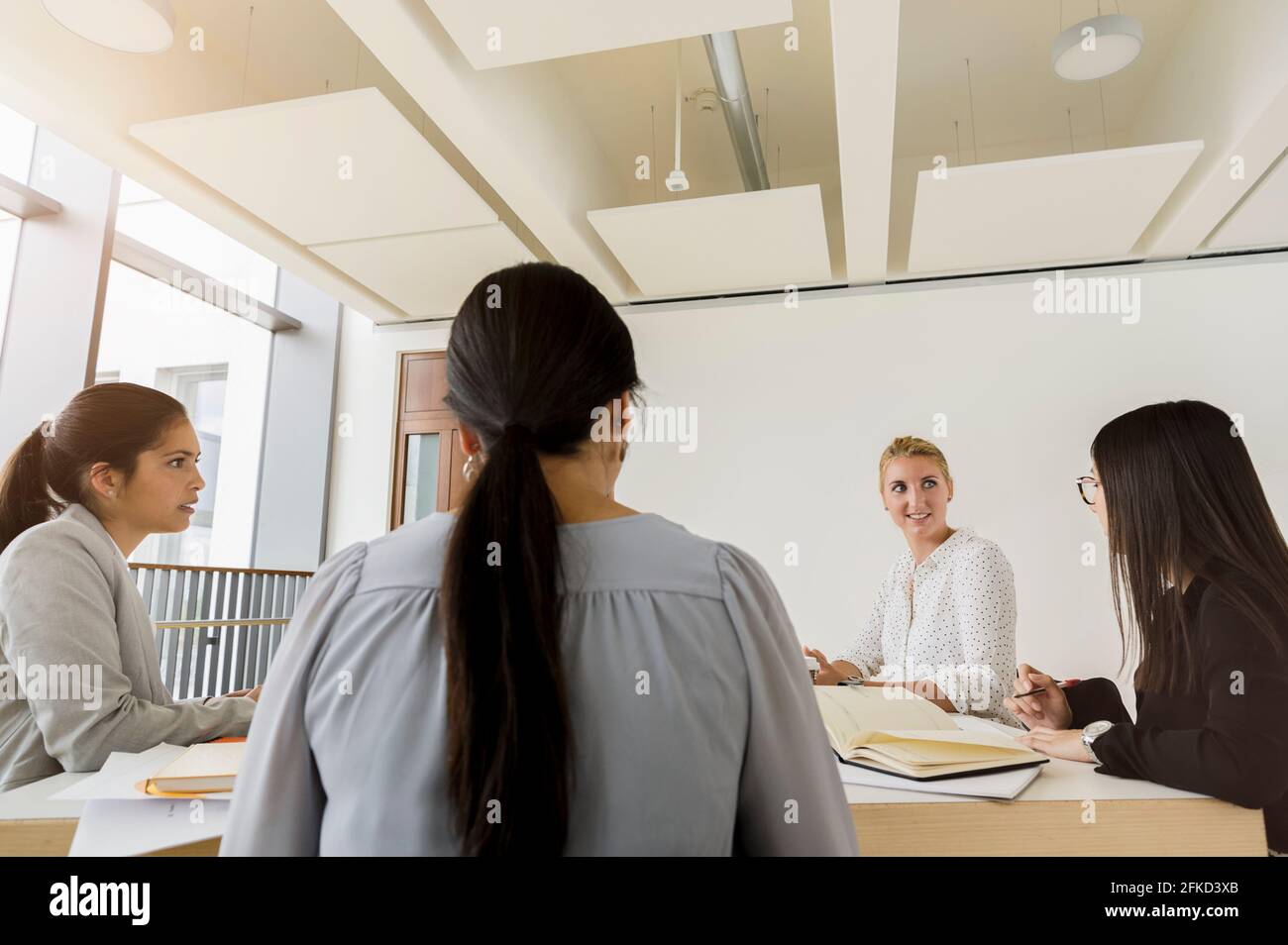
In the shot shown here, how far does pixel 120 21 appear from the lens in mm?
2473

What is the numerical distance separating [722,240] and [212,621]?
3249mm

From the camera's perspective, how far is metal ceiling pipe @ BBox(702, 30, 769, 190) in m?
3.25

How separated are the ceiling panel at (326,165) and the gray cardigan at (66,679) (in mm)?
2098

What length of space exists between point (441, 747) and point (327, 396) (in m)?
5.29

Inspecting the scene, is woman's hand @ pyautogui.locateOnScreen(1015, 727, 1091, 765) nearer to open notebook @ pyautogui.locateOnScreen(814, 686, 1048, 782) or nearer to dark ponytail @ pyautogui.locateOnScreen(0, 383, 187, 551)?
open notebook @ pyautogui.locateOnScreen(814, 686, 1048, 782)

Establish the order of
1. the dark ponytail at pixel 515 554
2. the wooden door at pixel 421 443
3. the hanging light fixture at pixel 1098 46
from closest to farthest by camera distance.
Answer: the dark ponytail at pixel 515 554
the hanging light fixture at pixel 1098 46
the wooden door at pixel 421 443

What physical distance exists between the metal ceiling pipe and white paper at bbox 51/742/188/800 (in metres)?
2.95

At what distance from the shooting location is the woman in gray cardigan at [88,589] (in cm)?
126

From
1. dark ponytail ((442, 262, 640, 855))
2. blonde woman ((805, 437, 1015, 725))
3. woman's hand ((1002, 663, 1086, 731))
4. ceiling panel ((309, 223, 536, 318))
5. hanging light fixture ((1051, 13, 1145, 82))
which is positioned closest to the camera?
dark ponytail ((442, 262, 640, 855))

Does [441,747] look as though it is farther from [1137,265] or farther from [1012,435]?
[1137,265]

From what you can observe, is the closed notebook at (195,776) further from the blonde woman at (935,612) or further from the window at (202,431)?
the window at (202,431)
